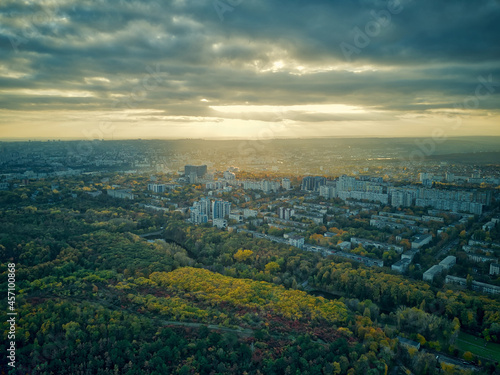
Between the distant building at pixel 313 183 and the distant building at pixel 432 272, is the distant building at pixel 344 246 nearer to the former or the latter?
the distant building at pixel 432 272

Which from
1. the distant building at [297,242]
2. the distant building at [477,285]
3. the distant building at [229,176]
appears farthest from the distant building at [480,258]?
the distant building at [229,176]

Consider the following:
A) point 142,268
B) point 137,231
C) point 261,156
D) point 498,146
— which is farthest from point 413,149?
point 142,268

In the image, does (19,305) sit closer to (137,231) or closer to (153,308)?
(153,308)

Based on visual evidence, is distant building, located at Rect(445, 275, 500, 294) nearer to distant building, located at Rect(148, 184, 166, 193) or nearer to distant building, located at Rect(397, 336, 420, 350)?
distant building, located at Rect(397, 336, 420, 350)

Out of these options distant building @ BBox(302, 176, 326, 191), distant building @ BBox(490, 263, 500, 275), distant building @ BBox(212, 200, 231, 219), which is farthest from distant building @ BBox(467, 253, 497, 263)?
distant building @ BBox(302, 176, 326, 191)

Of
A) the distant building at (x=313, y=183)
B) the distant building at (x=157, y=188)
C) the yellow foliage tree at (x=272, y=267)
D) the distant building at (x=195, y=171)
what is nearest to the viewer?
the yellow foliage tree at (x=272, y=267)

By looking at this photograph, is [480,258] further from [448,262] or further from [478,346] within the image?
[478,346]
